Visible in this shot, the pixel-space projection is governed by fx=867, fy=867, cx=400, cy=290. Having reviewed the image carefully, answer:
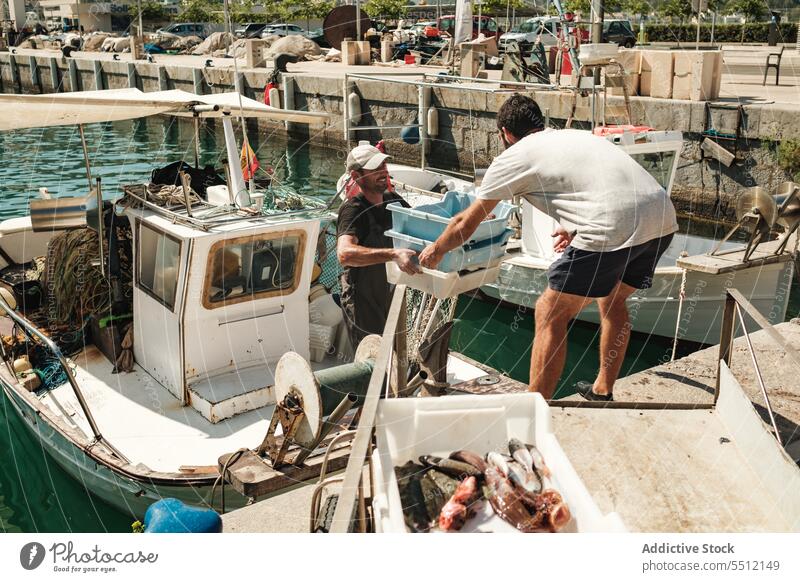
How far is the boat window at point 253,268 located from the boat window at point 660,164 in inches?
189

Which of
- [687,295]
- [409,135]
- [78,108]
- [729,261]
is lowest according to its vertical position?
[687,295]

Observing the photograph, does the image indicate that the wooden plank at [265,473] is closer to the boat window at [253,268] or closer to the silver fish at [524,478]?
the boat window at [253,268]

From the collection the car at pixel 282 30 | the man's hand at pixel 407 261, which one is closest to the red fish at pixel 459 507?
the man's hand at pixel 407 261

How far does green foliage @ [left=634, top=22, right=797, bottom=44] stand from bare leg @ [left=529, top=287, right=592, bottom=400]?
66.6ft

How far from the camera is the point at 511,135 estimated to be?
12.5 ft

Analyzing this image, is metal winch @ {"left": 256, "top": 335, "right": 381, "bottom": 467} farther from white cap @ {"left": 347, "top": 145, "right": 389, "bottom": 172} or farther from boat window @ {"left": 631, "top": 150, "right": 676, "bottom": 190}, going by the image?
boat window @ {"left": 631, "top": 150, "right": 676, "bottom": 190}

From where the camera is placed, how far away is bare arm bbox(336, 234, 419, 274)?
3.99 meters

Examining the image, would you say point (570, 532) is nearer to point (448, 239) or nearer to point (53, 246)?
point (448, 239)

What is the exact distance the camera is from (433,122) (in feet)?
58.7

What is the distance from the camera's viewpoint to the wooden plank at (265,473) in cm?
413

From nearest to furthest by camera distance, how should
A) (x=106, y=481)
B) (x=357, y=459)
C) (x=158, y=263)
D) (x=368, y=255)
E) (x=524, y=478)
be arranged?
1. (x=357, y=459)
2. (x=524, y=478)
3. (x=368, y=255)
4. (x=106, y=481)
5. (x=158, y=263)

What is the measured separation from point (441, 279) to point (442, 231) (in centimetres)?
33

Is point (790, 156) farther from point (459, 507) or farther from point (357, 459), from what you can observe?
point (357, 459)

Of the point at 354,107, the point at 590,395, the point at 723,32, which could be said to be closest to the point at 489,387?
the point at 590,395
